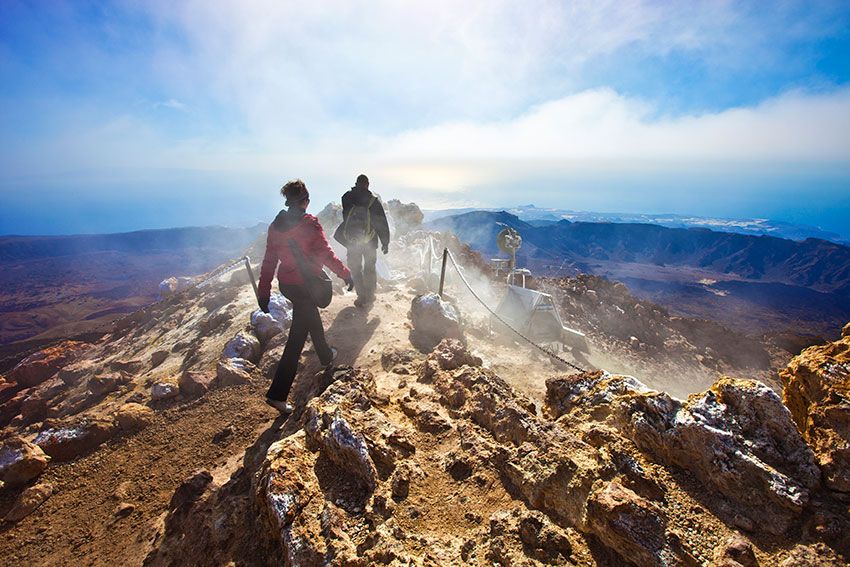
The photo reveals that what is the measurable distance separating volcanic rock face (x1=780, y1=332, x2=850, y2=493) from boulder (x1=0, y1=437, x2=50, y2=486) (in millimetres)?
6555

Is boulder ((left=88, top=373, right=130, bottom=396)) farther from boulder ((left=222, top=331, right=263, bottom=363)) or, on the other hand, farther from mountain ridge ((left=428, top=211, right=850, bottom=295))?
mountain ridge ((left=428, top=211, right=850, bottom=295))

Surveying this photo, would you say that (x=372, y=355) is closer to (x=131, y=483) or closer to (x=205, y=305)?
(x=131, y=483)

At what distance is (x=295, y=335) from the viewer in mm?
4195

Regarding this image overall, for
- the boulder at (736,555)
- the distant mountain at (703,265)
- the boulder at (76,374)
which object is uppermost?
the boulder at (736,555)

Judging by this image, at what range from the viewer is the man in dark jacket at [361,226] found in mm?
6824

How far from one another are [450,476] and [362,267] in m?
5.35

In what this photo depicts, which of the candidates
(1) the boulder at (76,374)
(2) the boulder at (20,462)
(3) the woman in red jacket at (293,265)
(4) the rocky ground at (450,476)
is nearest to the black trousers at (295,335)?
(3) the woman in red jacket at (293,265)

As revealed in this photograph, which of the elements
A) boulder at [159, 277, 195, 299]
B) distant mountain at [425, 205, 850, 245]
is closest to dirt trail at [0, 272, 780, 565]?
boulder at [159, 277, 195, 299]

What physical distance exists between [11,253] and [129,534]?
10169 centimetres

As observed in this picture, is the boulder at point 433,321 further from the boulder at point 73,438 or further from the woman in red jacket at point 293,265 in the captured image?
the boulder at point 73,438

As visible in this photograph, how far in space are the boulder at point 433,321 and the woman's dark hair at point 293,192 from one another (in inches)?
123

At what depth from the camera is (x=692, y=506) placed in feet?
6.72

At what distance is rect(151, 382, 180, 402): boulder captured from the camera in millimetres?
4691

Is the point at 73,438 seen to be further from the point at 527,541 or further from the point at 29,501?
the point at 527,541
